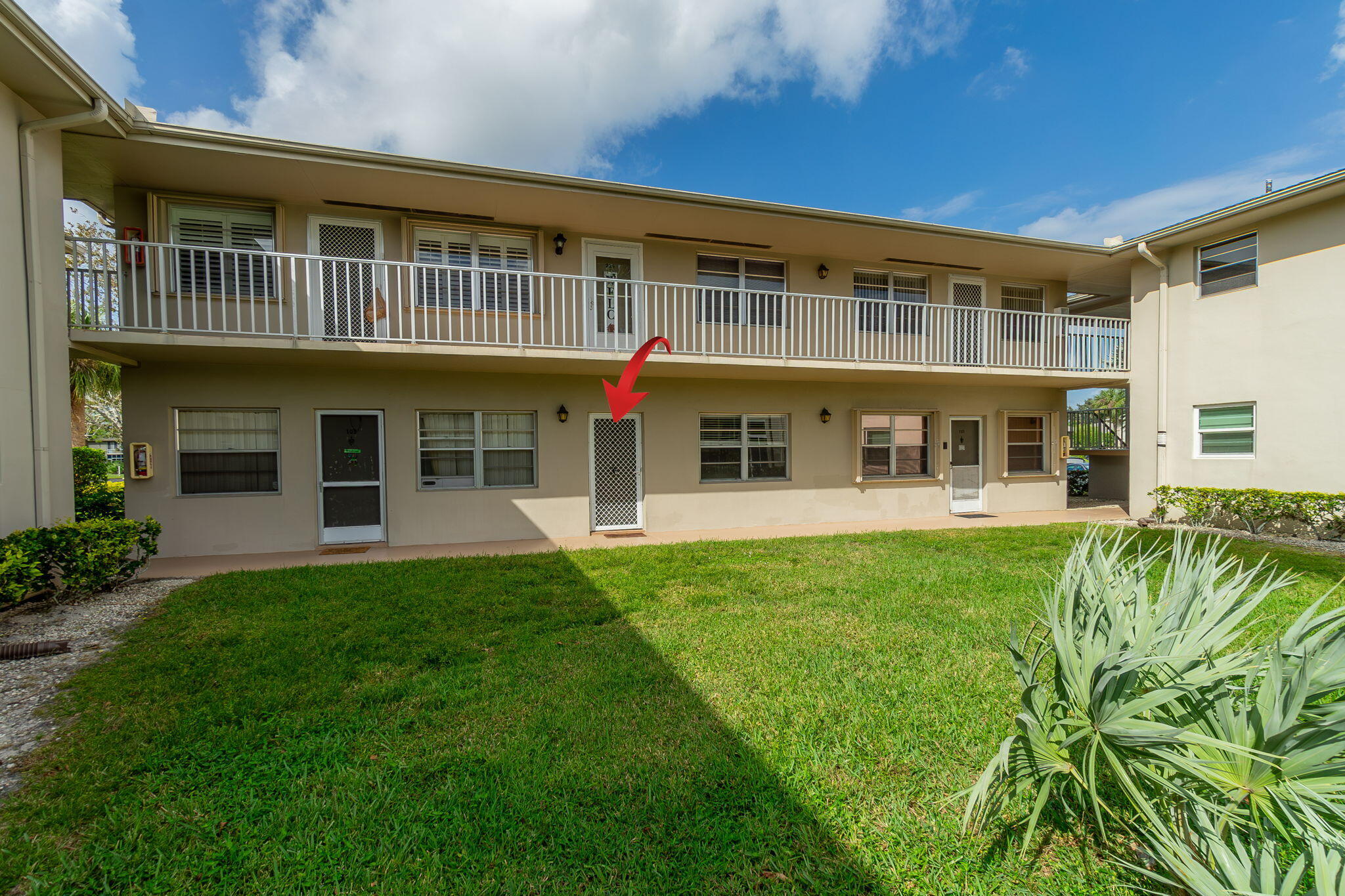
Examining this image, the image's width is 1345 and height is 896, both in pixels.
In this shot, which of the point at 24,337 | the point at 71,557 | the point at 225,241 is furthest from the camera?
the point at 225,241

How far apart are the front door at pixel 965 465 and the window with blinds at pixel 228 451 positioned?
41.6 ft

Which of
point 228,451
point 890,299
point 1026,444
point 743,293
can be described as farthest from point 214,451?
point 1026,444

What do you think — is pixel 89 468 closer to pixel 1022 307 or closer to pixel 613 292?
pixel 613 292

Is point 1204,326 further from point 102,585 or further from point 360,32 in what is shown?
point 102,585

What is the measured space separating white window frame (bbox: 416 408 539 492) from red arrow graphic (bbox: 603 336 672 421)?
156cm

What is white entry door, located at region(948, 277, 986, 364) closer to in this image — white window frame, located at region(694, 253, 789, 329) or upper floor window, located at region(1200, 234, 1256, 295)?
white window frame, located at region(694, 253, 789, 329)

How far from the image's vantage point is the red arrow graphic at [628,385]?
25.1 feet

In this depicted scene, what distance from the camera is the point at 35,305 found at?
5.86 m

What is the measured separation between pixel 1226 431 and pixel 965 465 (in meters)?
4.29

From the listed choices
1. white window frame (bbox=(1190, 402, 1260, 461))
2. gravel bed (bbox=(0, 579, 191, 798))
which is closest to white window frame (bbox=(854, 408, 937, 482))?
white window frame (bbox=(1190, 402, 1260, 461))

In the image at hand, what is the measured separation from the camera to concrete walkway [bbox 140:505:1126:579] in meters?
7.54

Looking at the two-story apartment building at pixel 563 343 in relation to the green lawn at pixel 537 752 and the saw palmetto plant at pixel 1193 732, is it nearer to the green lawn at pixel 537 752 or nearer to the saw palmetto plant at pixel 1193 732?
the green lawn at pixel 537 752

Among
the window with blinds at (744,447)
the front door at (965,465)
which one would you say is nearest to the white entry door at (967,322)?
the front door at (965,465)

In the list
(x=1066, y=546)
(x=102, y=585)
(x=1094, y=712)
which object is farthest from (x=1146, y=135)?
(x=102, y=585)
